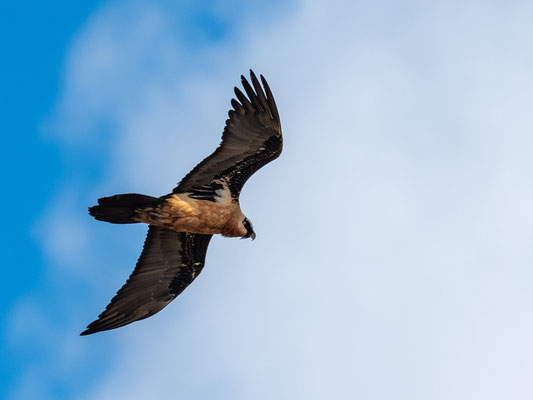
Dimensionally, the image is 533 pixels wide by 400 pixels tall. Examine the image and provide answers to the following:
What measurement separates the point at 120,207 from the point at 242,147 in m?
2.75

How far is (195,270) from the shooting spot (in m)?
16.7

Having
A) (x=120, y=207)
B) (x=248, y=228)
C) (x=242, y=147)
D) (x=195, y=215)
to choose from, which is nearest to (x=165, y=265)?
(x=195, y=215)

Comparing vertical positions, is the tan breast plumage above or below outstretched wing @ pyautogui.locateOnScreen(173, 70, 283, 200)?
below

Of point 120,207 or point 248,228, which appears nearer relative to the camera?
point 120,207

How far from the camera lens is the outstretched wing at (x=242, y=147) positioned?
15.5m

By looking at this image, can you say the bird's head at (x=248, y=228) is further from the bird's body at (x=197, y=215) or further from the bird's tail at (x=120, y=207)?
the bird's tail at (x=120, y=207)

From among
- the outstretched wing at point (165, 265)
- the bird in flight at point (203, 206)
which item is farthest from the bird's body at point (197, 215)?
the outstretched wing at point (165, 265)

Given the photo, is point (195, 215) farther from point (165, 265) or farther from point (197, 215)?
point (165, 265)

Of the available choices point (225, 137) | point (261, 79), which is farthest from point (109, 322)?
point (261, 79)

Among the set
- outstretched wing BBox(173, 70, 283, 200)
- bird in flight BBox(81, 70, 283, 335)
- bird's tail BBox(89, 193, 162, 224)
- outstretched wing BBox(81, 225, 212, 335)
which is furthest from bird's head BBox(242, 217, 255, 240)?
bird's tail BBox(89, 193, 162, 224)

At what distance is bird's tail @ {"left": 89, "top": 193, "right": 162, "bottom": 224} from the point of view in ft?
46.9

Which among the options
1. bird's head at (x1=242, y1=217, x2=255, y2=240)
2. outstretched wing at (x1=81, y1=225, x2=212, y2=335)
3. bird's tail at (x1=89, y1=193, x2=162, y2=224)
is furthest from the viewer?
outstretched wing at (x1=81, y1=225, x2=212, y2=335)

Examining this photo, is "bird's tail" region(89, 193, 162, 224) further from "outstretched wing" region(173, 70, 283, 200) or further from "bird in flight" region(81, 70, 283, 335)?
"outstretched wing" region(173, 70, 283, 200)

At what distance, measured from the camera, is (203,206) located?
50.8 feet
